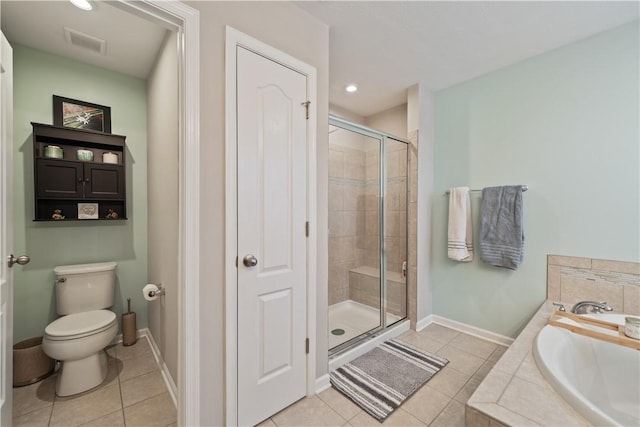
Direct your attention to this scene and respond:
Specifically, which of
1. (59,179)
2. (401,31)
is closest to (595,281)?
(401,31)

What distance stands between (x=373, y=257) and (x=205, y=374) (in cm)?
182

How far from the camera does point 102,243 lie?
2277 mm

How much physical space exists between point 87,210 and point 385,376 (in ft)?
8.94

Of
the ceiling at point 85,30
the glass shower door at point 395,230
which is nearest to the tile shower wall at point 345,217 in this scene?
the glass shower door at point 395,230

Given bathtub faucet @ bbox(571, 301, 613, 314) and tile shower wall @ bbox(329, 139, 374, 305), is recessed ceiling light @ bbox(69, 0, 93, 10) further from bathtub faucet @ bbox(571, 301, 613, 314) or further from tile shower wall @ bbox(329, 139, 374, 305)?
bathtub faucet @ bbox(571, 301, 613, 314)

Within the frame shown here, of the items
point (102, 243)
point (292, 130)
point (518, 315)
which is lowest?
point (518, 315)

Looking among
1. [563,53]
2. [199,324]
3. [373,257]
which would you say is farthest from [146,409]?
[563,53]

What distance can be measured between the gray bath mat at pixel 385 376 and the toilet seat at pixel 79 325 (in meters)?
1.64

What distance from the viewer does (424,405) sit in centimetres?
160

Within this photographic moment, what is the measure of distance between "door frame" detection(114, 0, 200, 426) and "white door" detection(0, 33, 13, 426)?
2.59 feet

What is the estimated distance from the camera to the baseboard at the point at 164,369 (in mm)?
1651

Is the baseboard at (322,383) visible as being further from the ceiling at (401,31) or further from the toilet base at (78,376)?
the ceiling at (401,31)

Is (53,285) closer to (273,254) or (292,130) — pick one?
(273,254)

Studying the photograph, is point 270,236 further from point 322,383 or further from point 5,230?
point 5,230
